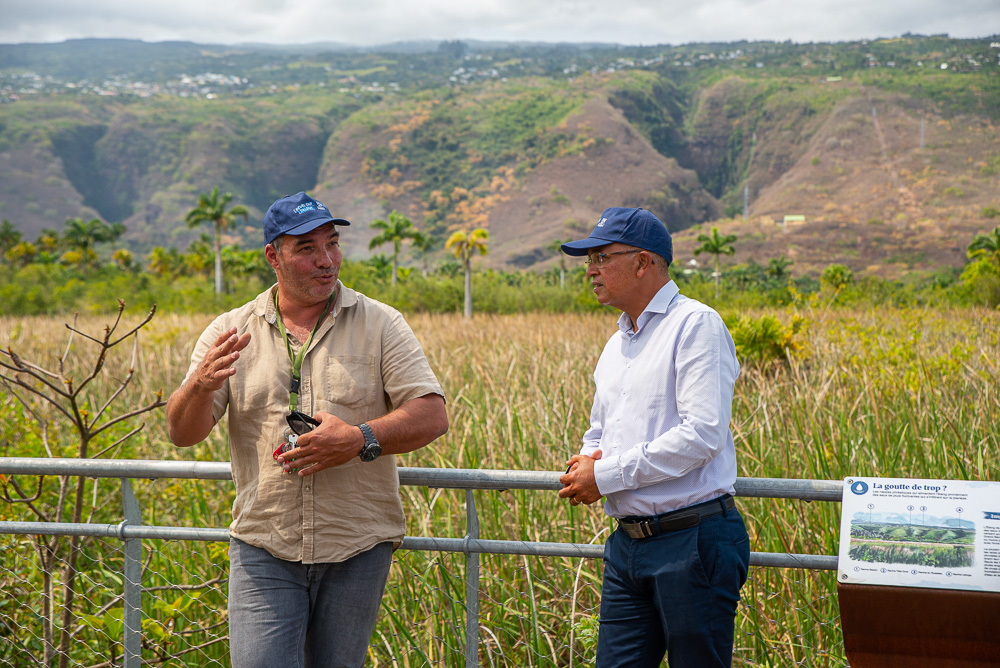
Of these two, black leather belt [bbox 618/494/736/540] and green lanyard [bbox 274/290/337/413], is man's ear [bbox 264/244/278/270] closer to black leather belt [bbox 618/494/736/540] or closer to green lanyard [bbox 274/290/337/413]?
green lanyard [bbox 274/290/337/413]

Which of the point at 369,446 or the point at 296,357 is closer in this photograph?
the point at 369,446

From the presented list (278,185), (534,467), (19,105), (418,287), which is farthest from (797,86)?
(534,467)

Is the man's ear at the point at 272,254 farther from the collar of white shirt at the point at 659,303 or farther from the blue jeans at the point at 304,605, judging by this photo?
the collar of white shirt at the point at 659,303

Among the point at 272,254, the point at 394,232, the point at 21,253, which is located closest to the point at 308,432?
the point at 272,254

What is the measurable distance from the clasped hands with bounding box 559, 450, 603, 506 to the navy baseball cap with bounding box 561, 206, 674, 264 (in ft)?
1.91

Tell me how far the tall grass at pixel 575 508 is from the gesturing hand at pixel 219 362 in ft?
2.38

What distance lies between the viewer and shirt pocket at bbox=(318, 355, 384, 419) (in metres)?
2.25

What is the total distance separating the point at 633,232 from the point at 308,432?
3.33ft

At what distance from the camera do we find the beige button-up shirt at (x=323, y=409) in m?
2.21

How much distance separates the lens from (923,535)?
1659 millimetres

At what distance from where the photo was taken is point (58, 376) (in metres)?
3.18

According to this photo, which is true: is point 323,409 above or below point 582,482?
above

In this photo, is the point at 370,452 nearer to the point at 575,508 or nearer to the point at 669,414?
the point at 669,414

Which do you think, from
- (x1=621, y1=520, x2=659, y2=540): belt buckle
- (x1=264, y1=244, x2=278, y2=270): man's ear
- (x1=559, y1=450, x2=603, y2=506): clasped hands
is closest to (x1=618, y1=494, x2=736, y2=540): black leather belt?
(x1=621, y1=520, x2=659, y2=540): belt buckle
